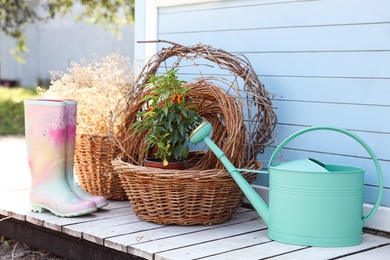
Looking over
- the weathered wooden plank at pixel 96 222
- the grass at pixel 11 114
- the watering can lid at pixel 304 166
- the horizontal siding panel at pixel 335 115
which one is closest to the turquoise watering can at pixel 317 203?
the watering can lid at pixel 304 166

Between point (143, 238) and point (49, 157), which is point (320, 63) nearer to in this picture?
point (143, 238)

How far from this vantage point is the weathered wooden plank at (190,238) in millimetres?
2729

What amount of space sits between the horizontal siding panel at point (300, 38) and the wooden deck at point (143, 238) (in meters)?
0.83

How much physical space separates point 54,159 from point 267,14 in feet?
4.13

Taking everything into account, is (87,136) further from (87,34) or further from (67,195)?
(87,34)

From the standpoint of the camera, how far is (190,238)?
2.92 m

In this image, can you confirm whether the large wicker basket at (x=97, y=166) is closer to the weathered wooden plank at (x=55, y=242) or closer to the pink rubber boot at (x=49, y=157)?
the pink rubber boot at (x=49, y=157)

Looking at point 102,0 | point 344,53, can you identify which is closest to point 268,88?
point 344,53

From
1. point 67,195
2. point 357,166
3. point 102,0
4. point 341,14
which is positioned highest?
point 102,0

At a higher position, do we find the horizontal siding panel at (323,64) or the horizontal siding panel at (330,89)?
the horizontal siding panel at (323,64)

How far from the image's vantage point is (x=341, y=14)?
3.12m

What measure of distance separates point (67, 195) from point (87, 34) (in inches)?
531

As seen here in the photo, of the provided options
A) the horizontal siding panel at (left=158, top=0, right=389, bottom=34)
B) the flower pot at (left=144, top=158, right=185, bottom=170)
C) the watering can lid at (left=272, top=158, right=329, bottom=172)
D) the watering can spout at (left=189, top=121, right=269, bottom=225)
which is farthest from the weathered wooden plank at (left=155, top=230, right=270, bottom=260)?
the horizontal siding panel at (left=158, top=0, right=389, bottom=34)

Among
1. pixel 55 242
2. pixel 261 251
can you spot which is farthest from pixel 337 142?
pixel 55 242
